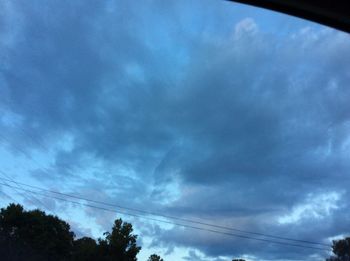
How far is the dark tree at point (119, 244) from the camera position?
5206 centimetres

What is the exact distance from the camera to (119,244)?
52188 millimetres

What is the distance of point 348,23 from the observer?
387 centimetres

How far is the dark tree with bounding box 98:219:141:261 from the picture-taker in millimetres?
52062

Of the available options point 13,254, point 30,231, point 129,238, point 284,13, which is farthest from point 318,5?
point 30,231

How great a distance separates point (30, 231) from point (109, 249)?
34.1 feet

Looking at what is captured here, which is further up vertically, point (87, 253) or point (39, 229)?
point (39, 229)

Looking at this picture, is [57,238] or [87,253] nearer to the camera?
[87,253]

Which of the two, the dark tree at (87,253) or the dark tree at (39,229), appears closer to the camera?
the dark tree at (87,253)

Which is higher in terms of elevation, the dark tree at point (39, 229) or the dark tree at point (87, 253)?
the dark tree at point (39, 229)

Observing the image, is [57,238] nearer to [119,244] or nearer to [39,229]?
[39,229]

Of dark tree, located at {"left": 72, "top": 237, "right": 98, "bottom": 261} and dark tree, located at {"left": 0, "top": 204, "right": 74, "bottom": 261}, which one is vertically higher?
dark tree, located at {"left": 0, "top": 204, "right": 74, "bottom": 261}

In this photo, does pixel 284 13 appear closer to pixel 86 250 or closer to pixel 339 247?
pixel 339 247

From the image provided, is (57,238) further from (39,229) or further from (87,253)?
(87,253)

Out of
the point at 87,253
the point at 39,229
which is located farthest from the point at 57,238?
the point at 87,253
